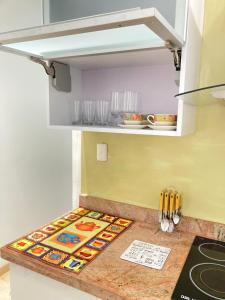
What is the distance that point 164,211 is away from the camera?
125 cm

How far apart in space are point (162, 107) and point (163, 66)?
8.0 inches

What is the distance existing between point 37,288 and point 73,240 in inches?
9.4

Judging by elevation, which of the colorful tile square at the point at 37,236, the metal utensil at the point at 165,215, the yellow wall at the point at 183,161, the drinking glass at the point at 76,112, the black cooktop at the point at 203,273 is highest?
the drinking glass at the point at 76,112

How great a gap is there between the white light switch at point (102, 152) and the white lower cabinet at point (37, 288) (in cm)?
71

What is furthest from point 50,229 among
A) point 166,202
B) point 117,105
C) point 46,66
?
point 46,66

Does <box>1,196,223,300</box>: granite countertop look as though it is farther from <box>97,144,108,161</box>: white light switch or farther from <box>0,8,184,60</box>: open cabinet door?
<box>0,8,184,60</box>: open cabinet door

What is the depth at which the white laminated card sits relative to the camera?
0.98m

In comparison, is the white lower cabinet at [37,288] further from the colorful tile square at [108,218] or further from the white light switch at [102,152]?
the white light switch at [102,152]

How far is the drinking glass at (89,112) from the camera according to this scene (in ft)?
4.24

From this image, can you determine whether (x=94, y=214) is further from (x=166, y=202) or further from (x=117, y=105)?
(x=117, y=105)

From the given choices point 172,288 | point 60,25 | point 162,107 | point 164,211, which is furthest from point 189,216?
point 60,25

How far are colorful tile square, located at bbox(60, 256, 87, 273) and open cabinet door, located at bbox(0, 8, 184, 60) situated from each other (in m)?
0.86

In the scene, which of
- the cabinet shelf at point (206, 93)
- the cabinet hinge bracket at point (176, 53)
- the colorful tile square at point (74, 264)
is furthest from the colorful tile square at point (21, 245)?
the cabinet hinge bracket at point (176, 53)

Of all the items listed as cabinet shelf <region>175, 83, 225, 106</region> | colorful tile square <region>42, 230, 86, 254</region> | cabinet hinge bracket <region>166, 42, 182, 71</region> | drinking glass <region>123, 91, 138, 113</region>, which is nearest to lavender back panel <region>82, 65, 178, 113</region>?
drinking glass <region>123, 91, 138, 113</region>
